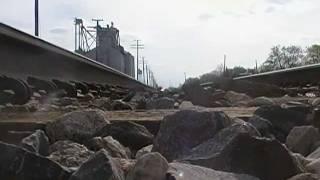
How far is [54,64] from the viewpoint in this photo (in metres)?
7.64

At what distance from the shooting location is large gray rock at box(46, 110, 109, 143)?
118 inches

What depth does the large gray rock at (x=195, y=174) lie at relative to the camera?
191cm

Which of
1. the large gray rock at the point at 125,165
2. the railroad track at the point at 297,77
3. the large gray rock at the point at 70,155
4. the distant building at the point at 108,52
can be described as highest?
the distant building at the point at 108,52

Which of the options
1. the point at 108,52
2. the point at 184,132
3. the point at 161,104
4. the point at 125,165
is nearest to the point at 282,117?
the point at 184,132

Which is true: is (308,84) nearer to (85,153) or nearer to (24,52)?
(24,52)

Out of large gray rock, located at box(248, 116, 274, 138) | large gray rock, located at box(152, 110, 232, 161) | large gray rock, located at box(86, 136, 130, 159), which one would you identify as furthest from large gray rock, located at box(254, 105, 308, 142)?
large gray rock, located at box(86, 136, 130, 159)

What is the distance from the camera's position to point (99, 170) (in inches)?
76.3

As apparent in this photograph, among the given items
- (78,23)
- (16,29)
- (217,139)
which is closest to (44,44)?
(16,29)

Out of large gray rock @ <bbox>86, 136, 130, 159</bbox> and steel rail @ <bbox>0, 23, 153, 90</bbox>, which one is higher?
steel rail @ <bbox>0, 23, 153, 90</bbox>

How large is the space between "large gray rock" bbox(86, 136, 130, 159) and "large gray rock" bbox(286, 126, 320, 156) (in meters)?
0.85

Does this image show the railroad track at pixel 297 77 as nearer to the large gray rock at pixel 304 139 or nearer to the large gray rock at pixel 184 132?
the large gray rock at pixel 304 139

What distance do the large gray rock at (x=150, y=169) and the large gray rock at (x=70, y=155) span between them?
398mm

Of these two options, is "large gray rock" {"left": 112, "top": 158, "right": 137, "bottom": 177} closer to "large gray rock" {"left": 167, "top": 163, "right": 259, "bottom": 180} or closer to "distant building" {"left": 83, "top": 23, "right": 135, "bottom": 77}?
"large gray rock" {"left": 167, "top": 163, "right": 259, "bottom": 180}

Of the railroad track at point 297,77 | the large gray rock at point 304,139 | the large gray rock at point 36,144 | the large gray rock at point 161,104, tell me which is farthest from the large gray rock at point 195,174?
the railroad track at point 297,77
